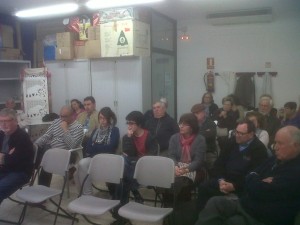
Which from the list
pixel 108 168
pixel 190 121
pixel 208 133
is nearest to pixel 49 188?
pixel 108 168

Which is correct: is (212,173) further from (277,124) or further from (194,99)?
(194,99)

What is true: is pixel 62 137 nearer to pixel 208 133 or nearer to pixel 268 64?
pixel 208 133

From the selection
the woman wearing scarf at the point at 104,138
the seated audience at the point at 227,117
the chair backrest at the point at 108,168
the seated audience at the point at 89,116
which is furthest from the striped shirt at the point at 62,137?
the seated audience at the point at 227,117

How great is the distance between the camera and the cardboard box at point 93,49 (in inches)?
232

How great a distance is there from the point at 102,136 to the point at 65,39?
3.02m

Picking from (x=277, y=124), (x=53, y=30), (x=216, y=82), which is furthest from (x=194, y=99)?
(x=53, y=30)

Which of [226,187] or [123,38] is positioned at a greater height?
[123,38]

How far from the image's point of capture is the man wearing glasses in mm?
2951

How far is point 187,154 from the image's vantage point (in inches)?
138

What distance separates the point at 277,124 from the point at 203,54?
3.06 meters

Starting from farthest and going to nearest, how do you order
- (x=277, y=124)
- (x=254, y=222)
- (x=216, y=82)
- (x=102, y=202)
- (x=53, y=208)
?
(x=216, y=82), (x=277, y=124), (x=53, y=208), (x=102, y=202), (x=254, y=222)

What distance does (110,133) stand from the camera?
3936 millimetres

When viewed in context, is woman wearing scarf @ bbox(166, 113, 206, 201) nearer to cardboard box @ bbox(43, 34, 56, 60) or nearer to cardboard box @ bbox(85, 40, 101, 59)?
cardboard box @ bbox(85, 40, 101, 59)

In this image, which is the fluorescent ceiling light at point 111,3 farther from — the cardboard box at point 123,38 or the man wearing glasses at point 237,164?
the man wearing glasses at point 237,164
